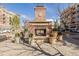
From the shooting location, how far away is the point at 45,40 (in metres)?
4.88

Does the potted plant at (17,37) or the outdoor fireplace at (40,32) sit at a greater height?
the outdoor fireplace at (40,32)

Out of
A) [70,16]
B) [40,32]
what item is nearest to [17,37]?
[40,32]

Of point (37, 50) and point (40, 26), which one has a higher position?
point (40, 26)

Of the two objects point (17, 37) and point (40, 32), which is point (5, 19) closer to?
point (17, 37)

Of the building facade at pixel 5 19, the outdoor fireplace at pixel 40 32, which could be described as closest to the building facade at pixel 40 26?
the outdoor fireplace at pixel 40 32

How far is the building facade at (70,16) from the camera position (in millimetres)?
4582

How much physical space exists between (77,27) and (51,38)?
2.16ft

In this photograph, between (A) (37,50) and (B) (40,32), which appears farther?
(B) (40,32)

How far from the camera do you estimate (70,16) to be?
181 inches

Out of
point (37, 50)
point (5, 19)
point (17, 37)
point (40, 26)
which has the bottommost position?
point (37, 50)

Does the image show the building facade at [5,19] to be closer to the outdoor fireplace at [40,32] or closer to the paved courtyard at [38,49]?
the paved courtyard at [38,49]

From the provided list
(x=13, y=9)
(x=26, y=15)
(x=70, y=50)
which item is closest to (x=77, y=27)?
(x=70, y=50)

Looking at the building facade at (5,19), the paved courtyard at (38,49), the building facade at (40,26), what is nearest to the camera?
the paved courtyard at (38,49)

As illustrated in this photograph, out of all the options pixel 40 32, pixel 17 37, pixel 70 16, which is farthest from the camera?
pixel 40 32
